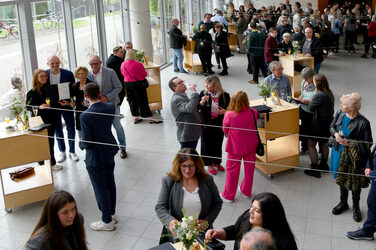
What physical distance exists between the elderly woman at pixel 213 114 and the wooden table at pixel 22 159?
1971 mm

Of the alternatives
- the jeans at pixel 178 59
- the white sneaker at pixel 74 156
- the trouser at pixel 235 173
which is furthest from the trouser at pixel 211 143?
the jeans at pixel 178 59

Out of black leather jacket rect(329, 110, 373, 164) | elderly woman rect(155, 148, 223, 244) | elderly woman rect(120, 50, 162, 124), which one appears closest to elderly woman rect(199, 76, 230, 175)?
black leather jacket rect(329, 110, 373, 164)

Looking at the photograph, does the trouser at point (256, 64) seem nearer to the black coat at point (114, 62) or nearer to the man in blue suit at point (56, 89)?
the black coat at point (114, 62)

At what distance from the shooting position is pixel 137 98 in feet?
27.8

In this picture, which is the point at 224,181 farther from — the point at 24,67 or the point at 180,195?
the point at 24,67

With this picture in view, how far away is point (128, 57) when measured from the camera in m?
8.08

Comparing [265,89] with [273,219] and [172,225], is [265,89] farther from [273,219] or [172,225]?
[273,219]

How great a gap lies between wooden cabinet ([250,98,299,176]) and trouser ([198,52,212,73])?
18.9ft

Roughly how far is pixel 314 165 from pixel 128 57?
3.57 meters

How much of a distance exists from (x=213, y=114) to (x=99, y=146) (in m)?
1.75

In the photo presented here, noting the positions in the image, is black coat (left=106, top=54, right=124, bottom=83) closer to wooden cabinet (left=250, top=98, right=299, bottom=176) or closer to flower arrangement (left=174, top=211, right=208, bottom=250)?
wooden cabinet (left=250, top=98, right=299, bottom=176)

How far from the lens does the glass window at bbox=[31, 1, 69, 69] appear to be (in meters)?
8.13

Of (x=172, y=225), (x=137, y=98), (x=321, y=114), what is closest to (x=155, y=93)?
(x=137, y=98)

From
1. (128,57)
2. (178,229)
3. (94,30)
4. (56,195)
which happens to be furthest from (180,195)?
(94,30)
